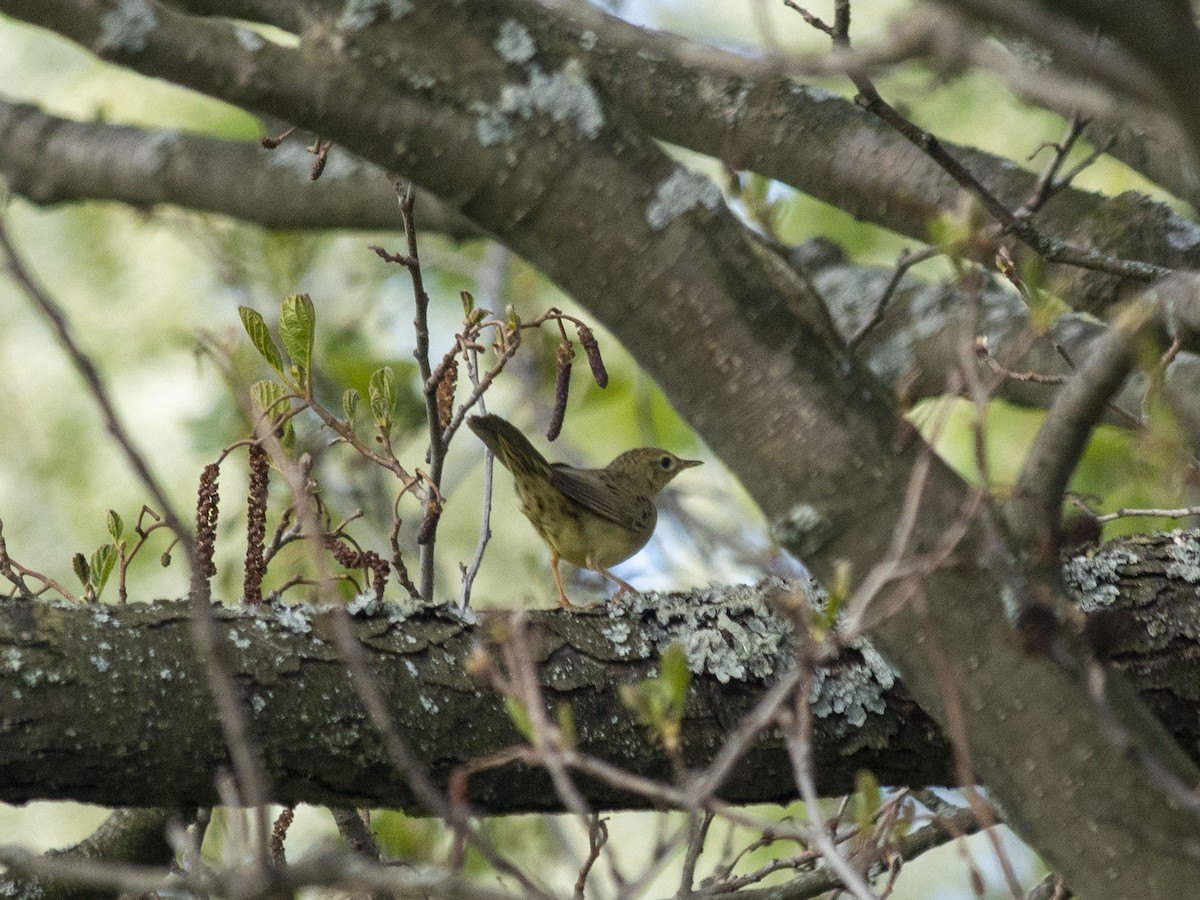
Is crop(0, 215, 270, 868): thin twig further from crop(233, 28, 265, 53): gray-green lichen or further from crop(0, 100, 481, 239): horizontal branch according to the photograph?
crop(0, 100, 481, 239): horizontal branch

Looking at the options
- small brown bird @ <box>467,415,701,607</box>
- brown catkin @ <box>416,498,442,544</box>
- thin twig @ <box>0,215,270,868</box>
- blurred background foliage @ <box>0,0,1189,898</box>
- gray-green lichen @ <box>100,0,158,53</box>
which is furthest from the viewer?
blurred background foliage @ <box>0,0,1189,898</box>

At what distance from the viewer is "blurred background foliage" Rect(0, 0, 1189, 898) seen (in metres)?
5.27

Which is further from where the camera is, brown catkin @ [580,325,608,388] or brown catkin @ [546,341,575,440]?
brown catkin @ [546,341,575,440]

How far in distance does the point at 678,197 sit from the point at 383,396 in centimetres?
102

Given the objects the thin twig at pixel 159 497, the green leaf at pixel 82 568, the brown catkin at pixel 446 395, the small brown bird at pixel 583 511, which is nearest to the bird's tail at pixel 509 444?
the small brown bird at pixel 583 511

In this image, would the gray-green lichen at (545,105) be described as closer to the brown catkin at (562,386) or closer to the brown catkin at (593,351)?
the brown catkin at (593,351)

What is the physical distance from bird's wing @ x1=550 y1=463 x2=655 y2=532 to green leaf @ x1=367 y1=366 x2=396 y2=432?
1442mm

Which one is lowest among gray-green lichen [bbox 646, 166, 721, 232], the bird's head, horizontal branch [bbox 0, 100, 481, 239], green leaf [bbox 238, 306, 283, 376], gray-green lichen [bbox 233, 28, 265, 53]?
gray-green lichen [bbox 646, 166, 721, 232]

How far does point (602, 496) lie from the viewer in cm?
425

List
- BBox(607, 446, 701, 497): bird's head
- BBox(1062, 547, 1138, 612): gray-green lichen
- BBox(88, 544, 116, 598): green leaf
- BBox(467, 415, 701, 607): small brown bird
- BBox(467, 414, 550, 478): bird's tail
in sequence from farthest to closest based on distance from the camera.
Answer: BBox(607, 446, 701, 497): bird's head
BBox(467, 415, 701, 607): small brown bird
BBox(467, 414, 550, 478): bird's tail
BBox(1062, 547, 1138, 612): gray-green lichen
BBox(88, 544, 116, 598): green leaf

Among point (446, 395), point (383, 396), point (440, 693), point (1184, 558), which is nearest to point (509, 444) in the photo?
point (446, 395)

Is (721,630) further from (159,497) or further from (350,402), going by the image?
(159,497)

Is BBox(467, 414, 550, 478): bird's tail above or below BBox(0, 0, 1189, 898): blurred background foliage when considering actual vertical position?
below

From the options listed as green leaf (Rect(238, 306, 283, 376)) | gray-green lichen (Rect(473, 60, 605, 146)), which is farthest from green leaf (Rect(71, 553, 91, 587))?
gray-green lichen (Rect(473, 60, 605, 146))
